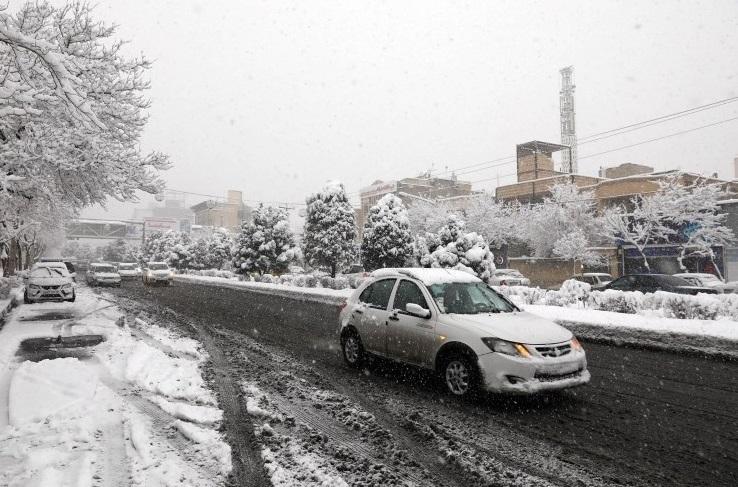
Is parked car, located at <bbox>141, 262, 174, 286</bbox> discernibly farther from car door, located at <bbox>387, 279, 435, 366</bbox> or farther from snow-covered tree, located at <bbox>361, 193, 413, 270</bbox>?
car door, located at <bbox>387, 279, 435, 366</bbox>

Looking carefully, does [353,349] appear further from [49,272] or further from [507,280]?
[507,280]

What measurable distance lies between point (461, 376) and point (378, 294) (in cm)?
211

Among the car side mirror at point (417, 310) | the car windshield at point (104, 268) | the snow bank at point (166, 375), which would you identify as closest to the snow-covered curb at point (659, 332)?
the car side mirror at point (417, 310)

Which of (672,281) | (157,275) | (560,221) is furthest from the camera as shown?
(560,221)

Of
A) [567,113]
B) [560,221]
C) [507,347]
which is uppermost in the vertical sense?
[567,113]

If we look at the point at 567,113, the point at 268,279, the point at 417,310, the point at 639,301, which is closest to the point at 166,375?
the point at 417,310

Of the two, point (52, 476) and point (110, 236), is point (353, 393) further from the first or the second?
point (110, 236)

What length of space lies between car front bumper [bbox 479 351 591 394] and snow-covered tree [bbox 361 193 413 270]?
2348cm

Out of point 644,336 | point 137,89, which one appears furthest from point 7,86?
point 644,336

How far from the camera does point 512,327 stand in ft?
19.4

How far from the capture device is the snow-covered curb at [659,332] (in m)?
9.91

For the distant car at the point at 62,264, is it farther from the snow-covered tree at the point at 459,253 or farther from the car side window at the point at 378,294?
the car side window at the point at 378,294

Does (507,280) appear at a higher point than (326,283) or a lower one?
higher

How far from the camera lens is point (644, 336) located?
432 inches
